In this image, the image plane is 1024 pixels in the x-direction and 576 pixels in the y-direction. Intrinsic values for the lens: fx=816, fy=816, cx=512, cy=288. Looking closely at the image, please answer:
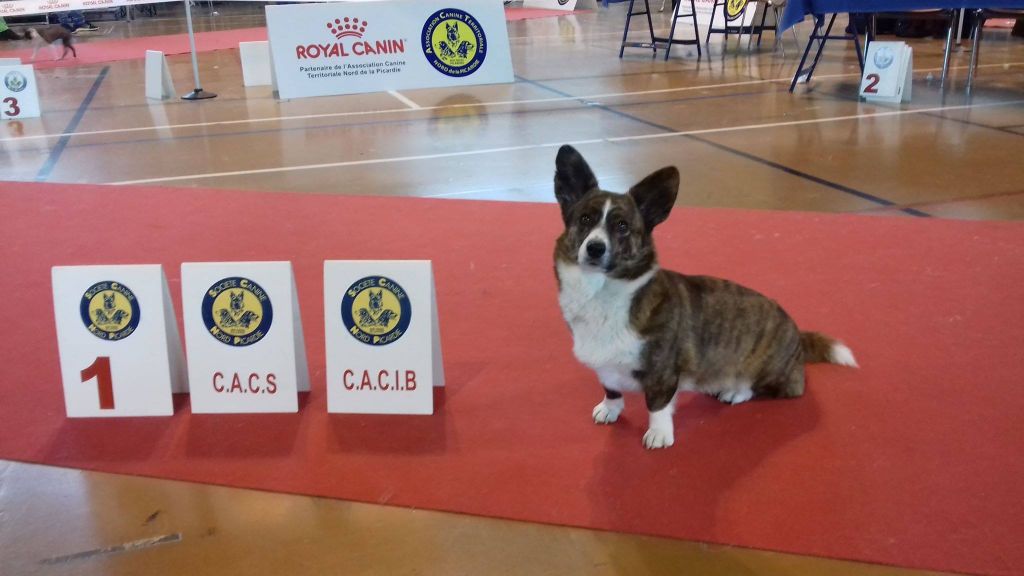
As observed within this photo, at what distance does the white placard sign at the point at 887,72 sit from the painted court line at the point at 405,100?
4333mm

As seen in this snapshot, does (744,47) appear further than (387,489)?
Yes

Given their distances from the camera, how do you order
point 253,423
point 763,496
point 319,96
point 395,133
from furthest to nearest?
point 319,96, point 395,133, point 253,423, point 763,496

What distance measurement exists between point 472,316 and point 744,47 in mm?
9880

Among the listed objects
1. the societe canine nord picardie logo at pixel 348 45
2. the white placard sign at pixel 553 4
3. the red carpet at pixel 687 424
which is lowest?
the red carpet at pixel 687 424

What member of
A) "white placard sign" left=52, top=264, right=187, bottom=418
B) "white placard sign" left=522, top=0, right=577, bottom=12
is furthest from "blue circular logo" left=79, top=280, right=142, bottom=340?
"white placard sign" left=522, top=0, right=577, bottom=12

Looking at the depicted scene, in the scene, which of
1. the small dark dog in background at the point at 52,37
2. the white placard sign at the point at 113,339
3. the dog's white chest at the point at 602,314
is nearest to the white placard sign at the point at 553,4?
the small dark dog in background at the point at 52,37

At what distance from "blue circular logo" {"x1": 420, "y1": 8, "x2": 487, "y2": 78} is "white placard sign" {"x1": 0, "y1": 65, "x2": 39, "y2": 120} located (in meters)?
3.89

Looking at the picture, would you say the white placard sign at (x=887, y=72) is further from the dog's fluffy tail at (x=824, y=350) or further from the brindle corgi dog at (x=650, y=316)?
the brindle corgi dog at (x=650, y=316)

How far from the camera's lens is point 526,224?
4.50 metres

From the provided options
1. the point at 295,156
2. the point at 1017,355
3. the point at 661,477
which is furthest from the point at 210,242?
the point at 1017,355

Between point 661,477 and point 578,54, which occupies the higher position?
point 578,54

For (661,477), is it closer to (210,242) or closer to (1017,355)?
(1017,355)

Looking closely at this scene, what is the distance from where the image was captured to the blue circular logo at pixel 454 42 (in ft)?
29.0

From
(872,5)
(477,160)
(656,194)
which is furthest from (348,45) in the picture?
(656,194)
